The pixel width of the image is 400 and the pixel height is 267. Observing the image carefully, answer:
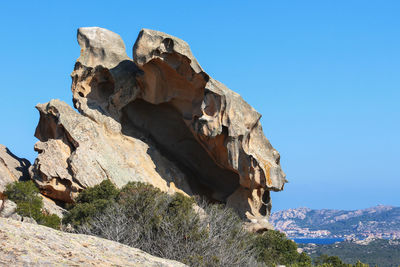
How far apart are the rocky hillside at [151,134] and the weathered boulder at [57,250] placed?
1904 centimetres

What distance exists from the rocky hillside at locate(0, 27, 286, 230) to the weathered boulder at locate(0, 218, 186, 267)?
19.0 m

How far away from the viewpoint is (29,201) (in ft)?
82.3

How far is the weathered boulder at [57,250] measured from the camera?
25.9 feet

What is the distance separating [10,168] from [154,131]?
31.1 ft

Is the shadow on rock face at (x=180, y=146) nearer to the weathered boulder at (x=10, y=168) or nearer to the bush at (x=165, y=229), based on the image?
the weathered boulder at (x=10, y=168)

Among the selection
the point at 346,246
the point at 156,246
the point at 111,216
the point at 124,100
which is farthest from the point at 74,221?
the point at 346,246

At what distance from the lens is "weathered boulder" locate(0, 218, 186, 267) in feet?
25.9

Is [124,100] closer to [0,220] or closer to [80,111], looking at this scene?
[80,111]

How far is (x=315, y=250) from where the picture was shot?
91.9 metres

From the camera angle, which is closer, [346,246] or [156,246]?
[156,246]

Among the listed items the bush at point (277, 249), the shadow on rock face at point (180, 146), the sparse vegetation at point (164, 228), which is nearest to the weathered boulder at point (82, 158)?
the sparse vegetation at point (164, 228)

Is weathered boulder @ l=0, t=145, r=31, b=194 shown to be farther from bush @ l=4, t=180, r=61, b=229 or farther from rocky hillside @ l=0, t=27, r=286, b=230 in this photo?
bush @ l=4, t=180, r=61, b=229

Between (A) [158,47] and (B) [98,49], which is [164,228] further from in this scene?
(B) [98,49]

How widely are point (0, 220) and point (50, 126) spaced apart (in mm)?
22777
